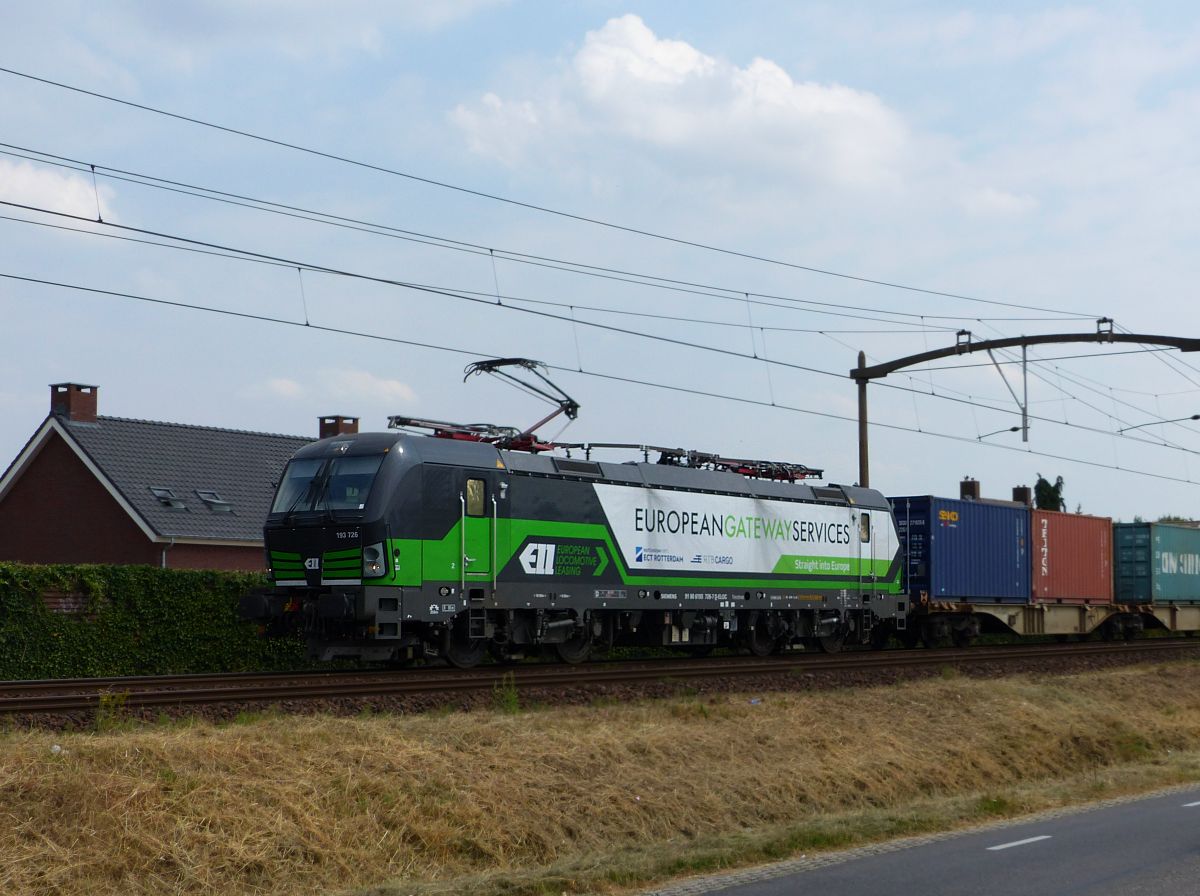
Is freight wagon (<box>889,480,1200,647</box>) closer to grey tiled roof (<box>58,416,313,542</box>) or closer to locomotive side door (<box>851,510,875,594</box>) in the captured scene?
locomotive side door (<box>851,510,875,594</box>)

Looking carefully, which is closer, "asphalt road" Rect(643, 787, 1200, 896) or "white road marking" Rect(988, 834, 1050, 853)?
"asphalt road" Rect(643, 787, 1200, 896)

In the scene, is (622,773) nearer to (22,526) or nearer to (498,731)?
(498,731)

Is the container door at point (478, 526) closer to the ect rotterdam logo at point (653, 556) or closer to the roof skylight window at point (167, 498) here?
the ect rotterdam logo at point (653, 556)

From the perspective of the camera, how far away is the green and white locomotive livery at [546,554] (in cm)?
1925

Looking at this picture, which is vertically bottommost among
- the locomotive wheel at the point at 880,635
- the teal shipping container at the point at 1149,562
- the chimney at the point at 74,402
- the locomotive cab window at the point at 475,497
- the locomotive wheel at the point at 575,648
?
the locomotive wheel at the point at 880,635

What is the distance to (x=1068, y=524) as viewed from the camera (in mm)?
35688

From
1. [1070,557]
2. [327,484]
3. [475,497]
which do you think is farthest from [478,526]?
[1070,557]

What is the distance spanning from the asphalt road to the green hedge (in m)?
14.9

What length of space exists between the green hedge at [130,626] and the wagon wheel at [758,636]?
339 inches

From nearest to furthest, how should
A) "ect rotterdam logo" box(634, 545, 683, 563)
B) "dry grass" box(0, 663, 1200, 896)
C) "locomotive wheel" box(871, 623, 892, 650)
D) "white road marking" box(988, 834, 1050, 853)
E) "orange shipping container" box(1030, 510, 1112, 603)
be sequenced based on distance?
1. "dry grass" box(0, 663, 1200, 896)
2. "white road marking" box(988, 834, 1050, 853)
3. "ect rotterdam logo" box(634, 545, 683, 563)
4. "locomotive wheel" box(871, 623, 892, 650)
5. "orange shipping container" box(1030, 510, 1112, 603)

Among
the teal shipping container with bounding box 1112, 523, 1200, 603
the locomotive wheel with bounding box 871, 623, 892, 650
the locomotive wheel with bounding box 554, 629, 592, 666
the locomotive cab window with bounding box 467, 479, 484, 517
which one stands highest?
the locomotive cab window with bounding box 467, 479, 484, 517

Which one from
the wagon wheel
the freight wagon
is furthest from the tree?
the wagon wheel

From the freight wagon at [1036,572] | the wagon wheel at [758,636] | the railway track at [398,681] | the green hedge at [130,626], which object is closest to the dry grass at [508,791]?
the railway track at [398,681]

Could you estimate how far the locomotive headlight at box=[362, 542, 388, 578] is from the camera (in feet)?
61.9
